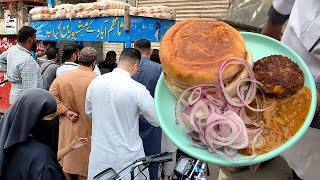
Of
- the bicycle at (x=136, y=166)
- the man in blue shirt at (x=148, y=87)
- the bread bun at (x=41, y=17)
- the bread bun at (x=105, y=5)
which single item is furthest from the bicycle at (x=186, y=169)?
the bread bun at (x=41, y=17)

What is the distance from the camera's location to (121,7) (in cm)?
617

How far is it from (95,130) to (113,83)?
22.9 inches

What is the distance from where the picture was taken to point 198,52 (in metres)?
1.49

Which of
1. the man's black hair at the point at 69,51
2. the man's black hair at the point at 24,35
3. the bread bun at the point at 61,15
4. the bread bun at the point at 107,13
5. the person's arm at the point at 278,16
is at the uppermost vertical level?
the person's arm at the point at 278,16

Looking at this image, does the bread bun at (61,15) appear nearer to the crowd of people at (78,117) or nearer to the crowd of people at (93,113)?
the crowd of people at (93,113)

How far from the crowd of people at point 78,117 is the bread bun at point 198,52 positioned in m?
1.50

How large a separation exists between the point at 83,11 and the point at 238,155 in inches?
223

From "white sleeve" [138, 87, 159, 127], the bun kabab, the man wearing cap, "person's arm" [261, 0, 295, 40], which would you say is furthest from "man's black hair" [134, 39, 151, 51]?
the bun kabab

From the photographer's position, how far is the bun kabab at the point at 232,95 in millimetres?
1334

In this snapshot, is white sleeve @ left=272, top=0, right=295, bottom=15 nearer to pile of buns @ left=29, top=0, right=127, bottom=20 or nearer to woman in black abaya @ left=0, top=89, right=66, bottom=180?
woman in black abaya @ left=0, top=89, right=66, bottom=180

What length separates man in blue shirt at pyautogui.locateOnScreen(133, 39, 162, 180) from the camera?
4.64 m

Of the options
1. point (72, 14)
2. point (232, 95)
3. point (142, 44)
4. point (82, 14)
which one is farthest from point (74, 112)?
point (232, 95)

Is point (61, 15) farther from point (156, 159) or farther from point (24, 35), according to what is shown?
point (156, 159)

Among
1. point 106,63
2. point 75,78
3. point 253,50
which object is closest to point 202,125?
point 253,50
